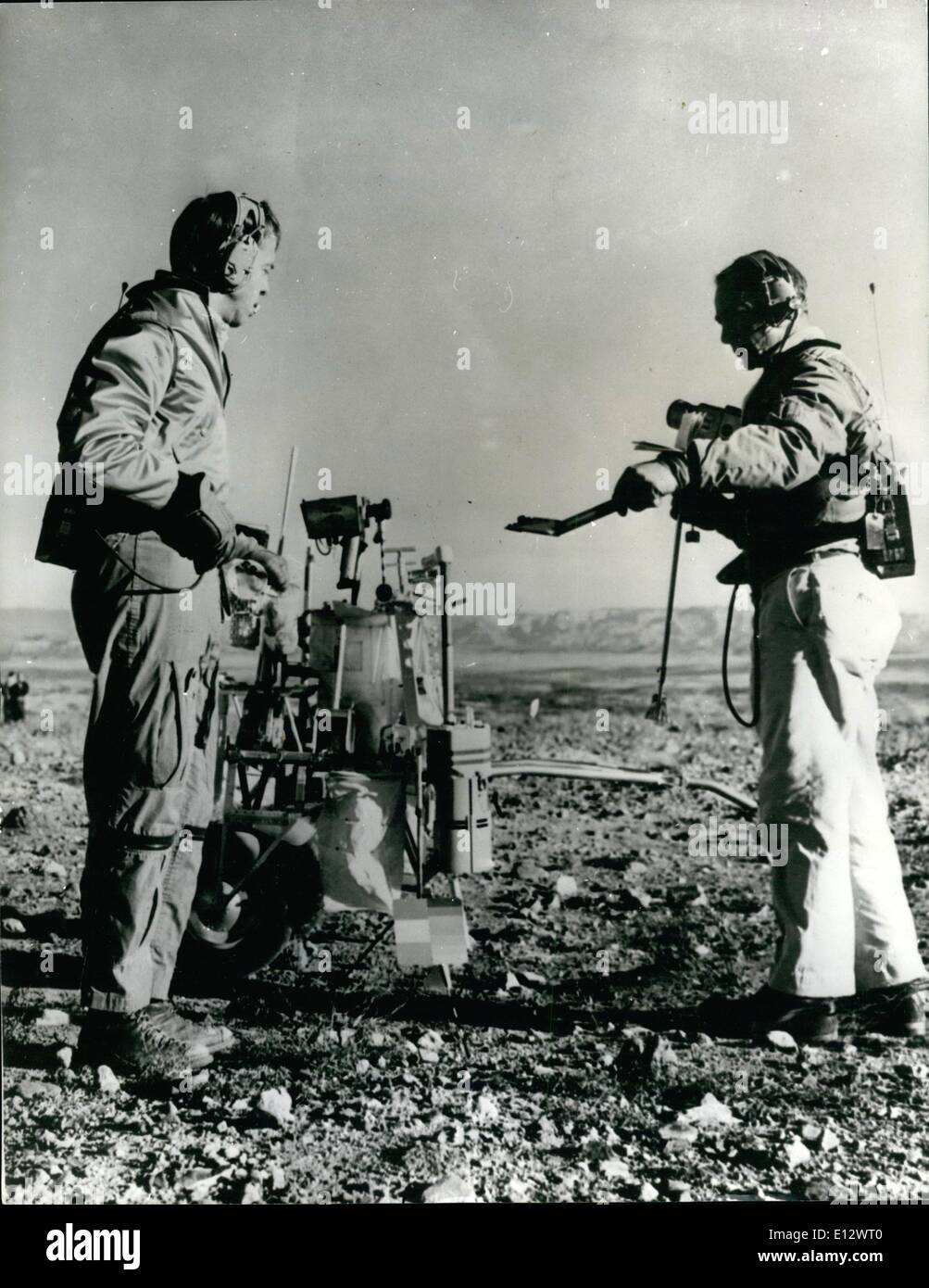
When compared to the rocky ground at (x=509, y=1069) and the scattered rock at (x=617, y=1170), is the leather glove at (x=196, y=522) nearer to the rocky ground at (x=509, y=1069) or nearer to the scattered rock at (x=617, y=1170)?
the rocky ground at (x=509, y=1069)

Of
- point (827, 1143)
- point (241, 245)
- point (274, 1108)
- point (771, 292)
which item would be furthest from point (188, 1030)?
point (771, 292)

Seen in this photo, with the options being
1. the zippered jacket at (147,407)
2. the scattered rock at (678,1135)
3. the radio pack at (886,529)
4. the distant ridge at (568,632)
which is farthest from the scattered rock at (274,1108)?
the radio pack at (886,529)

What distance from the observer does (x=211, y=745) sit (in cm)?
248

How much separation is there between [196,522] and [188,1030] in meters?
1.25

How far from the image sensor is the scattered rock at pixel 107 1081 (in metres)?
2.32

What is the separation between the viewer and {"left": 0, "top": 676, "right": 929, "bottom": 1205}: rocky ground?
7.38 feet

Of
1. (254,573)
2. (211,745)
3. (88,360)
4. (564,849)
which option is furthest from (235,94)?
(564,849)

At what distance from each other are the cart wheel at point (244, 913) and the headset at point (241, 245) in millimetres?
1446

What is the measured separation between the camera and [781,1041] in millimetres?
2477

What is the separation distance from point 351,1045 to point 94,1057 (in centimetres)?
62

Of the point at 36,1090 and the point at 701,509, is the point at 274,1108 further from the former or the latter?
the point at 701,509

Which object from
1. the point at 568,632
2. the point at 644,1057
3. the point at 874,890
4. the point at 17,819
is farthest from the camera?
the point at 17,819

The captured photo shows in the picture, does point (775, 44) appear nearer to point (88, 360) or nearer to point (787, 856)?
point (88, 360)

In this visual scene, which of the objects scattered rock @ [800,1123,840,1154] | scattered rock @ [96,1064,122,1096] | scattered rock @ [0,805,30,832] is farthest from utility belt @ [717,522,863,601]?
scattered rock @ [0,805,30,832]
